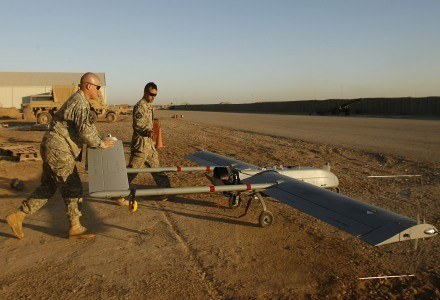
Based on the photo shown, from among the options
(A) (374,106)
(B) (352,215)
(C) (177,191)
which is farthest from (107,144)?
(A) (374,106)

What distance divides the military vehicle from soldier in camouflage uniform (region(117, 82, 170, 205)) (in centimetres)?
2264

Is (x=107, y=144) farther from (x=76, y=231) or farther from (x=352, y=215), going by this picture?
(x=352, y=215)

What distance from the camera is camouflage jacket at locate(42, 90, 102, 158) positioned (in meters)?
4.93

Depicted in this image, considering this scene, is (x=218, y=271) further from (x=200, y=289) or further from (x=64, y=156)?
(x=64, y=156)

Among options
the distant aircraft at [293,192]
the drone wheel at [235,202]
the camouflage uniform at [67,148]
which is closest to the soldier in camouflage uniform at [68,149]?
the camouflage uniform at [67,148]

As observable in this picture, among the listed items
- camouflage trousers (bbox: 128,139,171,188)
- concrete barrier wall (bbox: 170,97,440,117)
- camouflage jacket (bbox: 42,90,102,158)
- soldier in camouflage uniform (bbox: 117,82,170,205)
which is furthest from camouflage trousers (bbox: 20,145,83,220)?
concrete barrier wall (bbox: 170,97,440,117)

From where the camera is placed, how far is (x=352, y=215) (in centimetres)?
381

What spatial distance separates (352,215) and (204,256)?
1887mm

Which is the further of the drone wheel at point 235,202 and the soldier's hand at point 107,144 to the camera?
the drone wheel at point 235,202

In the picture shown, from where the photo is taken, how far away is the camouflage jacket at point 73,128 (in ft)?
16.2

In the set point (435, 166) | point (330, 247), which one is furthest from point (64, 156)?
point (435, 166)

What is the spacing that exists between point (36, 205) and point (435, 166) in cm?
990

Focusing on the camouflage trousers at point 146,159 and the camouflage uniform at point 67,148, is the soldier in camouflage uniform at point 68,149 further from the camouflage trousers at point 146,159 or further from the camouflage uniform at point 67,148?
the camouflage trousers at point 146,159

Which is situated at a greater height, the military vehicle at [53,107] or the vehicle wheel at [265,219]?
the military vehicle at [53,107]
